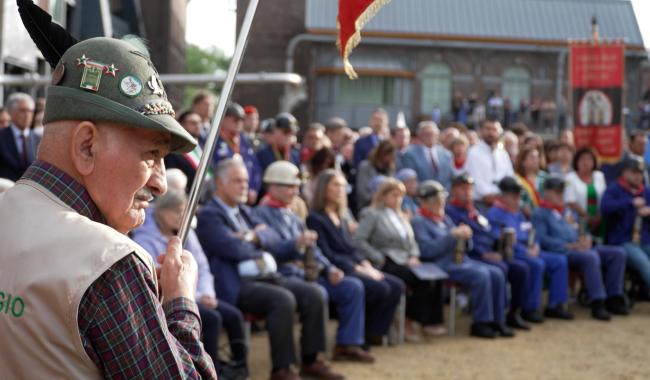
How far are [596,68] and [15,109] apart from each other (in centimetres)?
773

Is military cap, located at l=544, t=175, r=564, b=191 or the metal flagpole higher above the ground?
the metal flagpole

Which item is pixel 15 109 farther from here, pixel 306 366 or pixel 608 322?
pixel 608 322

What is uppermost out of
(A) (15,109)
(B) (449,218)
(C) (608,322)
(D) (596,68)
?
(D) (596,68)

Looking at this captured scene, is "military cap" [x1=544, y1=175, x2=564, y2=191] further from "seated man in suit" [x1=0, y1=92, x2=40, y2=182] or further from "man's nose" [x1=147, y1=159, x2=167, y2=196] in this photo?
"man's nose" [x1=147, y1=159, x2=167, y2=196]

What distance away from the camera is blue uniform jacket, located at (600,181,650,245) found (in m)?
11.1

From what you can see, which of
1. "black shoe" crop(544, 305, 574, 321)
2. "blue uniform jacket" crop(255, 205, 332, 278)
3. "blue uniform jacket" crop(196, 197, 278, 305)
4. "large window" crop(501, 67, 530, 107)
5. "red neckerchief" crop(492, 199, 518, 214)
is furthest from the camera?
"large window" crop(501, 67, 530, 107)

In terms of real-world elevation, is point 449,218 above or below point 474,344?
above

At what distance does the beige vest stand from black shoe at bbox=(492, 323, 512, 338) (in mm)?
7883

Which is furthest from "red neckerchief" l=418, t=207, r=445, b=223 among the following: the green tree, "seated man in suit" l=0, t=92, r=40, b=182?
the green tree

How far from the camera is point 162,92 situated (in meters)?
2.06

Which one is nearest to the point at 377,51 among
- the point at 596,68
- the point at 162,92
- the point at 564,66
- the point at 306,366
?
the point at 564,66

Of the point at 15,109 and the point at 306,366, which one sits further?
the point at 15,109

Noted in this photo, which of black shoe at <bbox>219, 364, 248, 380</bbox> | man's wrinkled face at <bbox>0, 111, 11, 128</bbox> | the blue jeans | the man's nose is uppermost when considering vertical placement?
man's wrinkled face at <bbox>0, 111, 11, 128</bbox>

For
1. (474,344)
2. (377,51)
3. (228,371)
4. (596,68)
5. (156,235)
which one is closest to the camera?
(156,235)
